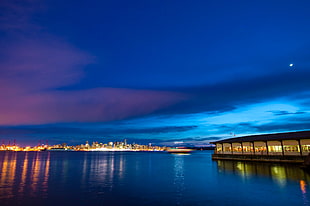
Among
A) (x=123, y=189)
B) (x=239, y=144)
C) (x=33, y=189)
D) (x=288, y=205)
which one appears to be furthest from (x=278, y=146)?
(x=33, y=189)

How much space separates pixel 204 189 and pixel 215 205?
793cm

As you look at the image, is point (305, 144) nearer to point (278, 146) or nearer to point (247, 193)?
point (278, 146)

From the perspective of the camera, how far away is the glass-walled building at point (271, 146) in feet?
169

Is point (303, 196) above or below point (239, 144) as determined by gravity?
below

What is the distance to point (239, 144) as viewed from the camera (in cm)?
6894

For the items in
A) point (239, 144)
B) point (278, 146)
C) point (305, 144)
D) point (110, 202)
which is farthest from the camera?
point (239, 144)

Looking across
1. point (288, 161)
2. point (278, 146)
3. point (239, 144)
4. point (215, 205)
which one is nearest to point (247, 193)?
point (215, 205)

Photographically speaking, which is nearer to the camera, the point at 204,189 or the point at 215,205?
the point at 215,205

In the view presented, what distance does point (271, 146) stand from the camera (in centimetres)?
5866

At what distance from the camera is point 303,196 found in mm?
21859

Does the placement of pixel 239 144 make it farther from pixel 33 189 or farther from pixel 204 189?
pixel 33 189

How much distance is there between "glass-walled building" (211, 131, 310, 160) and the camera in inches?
2026

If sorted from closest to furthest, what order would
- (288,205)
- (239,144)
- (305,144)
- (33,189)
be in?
(288,205), (33,189), (305,144), (239,144)

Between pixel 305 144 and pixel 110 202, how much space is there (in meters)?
48.9
